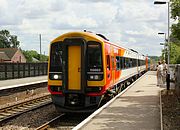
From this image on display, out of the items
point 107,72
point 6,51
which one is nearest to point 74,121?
point 107,72

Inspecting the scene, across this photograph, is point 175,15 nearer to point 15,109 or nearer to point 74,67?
point 74,67

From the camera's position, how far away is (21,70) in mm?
28219

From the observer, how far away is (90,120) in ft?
33.8

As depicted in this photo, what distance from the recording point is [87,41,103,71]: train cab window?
41.6 ft

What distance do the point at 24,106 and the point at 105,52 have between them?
5618 mm

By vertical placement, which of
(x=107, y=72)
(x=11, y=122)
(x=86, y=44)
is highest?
(x=86, y=44)

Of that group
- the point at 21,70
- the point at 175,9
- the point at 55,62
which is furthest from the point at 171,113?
the point at 21,70

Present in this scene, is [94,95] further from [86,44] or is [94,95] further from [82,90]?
[86,44]

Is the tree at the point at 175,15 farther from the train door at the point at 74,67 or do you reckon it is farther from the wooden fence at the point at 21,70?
the wooden fence at the point at 21,70

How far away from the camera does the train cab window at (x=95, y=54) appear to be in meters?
12.7

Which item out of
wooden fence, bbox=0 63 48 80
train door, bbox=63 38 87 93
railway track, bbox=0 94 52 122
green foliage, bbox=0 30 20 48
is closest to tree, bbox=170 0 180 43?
train door, bbox=63 38 87 93

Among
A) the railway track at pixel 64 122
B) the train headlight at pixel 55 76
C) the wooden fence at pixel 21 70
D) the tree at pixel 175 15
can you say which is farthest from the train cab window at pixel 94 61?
the wooden fence at pixel 21 70

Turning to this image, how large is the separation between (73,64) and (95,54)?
0.91 m

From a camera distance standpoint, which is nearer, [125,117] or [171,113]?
[125,117]
